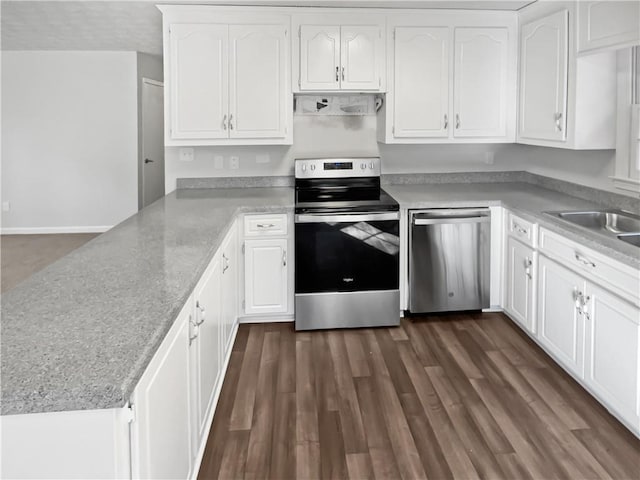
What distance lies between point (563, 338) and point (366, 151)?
83.9 inches

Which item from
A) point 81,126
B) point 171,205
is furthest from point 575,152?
point 81,126

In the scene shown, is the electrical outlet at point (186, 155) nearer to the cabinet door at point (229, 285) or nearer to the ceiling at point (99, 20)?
the ceiling at point (99, 20)

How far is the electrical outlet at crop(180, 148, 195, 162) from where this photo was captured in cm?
433

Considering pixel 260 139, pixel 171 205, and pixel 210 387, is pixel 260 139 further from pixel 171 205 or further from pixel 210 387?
pixel 210 387

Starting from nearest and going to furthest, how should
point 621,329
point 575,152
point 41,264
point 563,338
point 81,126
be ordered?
1. point 621,329
2. point 563,338
3. point 575,152
4. point 41,264
5. point 81,126

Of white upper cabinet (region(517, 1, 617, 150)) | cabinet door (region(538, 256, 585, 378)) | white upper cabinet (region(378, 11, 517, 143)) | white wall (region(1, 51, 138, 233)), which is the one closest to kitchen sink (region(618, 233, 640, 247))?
cabinet door (region(538, 256, 585, 378))

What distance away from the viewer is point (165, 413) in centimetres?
155

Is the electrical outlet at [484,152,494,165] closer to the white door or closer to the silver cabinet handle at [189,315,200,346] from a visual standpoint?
the silver cabinet handle at [189,315,200,346]

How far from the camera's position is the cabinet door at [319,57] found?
389 cm

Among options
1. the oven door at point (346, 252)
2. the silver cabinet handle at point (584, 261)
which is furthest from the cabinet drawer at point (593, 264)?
the oven door at point (346, 252)

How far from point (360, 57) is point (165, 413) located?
310cm

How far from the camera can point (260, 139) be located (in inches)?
157

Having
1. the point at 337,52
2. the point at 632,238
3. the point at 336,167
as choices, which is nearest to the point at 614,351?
the point at 632,238

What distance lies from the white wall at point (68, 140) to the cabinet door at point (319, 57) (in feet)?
11.6
